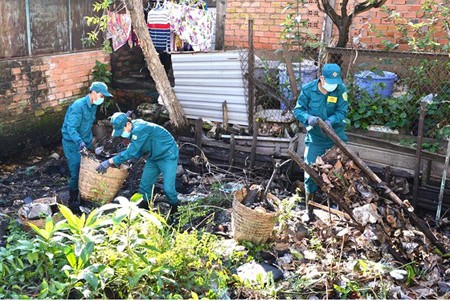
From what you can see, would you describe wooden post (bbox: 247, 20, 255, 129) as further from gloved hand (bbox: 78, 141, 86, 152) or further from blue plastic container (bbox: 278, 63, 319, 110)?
gloved hand (bbox: 78, 141, 86, 152)

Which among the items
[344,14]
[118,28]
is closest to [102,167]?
[118,28]

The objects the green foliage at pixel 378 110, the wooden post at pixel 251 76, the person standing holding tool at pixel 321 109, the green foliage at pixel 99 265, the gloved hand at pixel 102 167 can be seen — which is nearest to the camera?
the green foliage at pixel 99 265

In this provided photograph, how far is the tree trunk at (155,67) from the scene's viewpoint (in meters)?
7.49

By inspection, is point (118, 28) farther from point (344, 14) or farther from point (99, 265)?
point (99, 265)

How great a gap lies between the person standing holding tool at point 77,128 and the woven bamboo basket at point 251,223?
7.37 ft

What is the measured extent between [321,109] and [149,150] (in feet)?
7.24

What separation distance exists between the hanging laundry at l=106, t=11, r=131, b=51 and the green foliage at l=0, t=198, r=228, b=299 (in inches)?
228

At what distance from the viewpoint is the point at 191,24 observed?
877cm

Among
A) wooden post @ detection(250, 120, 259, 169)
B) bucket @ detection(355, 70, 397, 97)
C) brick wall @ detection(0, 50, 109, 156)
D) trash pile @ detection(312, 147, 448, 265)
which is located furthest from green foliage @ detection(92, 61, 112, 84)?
trash pile @ detection(312, 147, 448, 265)

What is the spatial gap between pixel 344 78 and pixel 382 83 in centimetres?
77

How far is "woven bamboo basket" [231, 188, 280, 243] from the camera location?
16.8 feet

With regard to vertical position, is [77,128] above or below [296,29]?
below

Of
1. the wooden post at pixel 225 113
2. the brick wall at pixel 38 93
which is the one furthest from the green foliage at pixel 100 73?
the wooden post at pixel 225 113

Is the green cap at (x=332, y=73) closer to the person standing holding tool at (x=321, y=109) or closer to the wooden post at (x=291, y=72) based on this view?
the person standing holding tool at (x=321, y=109)
